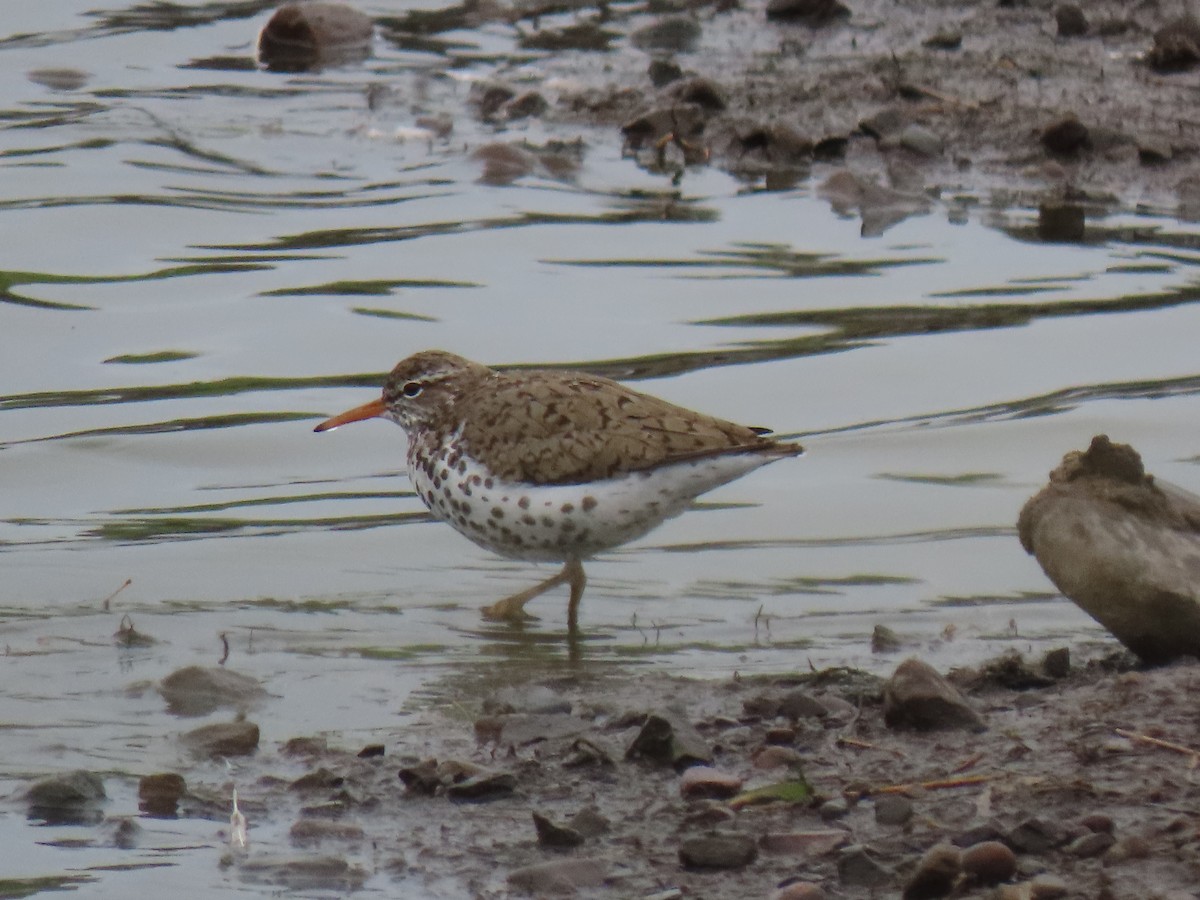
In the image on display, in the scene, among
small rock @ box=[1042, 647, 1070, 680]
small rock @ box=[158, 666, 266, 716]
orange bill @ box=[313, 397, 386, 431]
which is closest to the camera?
small rock @ box=[1042, 647, 1070, 680]

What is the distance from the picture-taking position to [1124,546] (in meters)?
6.52

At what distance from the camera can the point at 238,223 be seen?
13688mm

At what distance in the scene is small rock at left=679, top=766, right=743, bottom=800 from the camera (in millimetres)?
5625

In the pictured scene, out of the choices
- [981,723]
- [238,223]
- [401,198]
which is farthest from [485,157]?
[981,723]

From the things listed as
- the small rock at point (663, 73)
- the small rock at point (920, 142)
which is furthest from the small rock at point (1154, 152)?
the small rock at point (663, 73)

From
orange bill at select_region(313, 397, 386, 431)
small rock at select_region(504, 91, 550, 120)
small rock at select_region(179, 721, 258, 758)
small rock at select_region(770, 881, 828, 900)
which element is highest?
small rock at select_region(504, 91, 550, 120)

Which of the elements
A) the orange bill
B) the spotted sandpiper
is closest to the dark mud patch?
the spotted sandpiper

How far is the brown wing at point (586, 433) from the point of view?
26.5 ft

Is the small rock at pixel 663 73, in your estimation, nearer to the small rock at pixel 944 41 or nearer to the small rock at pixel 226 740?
the small rock at pixel 944 41

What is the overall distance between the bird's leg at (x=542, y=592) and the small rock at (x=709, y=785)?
2.71m

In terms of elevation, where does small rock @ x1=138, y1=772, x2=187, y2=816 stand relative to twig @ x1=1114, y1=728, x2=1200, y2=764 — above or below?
below

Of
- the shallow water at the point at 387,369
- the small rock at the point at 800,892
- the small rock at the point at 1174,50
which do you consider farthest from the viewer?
the small rock at the point at 1174,50

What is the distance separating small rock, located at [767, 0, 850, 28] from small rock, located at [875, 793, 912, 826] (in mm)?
12205

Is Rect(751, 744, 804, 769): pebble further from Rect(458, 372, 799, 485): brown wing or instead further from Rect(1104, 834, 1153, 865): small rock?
Rect(458, 372, 799, 485): brown wing
